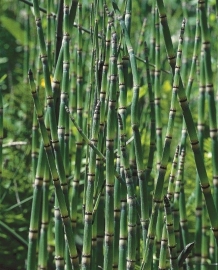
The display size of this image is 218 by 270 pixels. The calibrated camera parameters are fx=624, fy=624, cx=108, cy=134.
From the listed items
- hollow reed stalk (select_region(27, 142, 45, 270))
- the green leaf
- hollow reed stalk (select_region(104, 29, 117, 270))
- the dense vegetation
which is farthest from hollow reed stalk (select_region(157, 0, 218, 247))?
the green leaf

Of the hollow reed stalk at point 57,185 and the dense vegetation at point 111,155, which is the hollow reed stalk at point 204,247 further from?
the hollow reed stalk at point 57,185

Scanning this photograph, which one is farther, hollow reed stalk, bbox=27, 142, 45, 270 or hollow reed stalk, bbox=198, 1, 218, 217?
hollow reed stalk, bbox=27, 142, 45, 270

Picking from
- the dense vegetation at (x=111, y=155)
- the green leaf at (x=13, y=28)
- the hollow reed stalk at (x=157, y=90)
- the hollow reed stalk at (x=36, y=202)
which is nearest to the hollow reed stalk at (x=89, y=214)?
the dense vegetation at (x=111, y=155)

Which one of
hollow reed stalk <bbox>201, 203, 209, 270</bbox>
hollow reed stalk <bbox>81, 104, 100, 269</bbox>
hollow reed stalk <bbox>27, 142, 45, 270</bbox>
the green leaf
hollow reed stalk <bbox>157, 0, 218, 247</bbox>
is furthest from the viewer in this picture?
the green leaf

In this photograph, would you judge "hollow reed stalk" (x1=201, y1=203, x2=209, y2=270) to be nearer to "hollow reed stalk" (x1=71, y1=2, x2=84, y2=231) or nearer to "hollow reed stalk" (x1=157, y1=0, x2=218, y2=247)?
"hollow reed stalk" (x1=71, y1=2, x2=84, y2=231)

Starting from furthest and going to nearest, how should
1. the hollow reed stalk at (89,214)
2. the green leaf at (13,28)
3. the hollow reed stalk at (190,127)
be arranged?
the green leaf at (13,28) → the hollow reed stalk at (89,214) → the hollow reed stalk at (190,127)

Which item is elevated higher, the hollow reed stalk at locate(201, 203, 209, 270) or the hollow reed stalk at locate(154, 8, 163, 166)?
the hollow reed stalk at locate(154, 8, 163, 166)

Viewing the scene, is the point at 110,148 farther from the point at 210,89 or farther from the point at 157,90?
the point at 157,90

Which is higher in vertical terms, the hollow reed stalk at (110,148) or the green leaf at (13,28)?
the green leaf at (13,28)

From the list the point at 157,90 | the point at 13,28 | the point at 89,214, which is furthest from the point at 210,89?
the point at 13,28

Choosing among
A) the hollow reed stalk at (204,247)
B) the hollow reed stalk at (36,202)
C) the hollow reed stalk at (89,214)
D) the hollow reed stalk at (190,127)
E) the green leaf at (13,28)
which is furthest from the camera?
the green leaf at (13,28)

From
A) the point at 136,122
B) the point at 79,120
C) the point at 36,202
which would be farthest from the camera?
the point at 79,120
